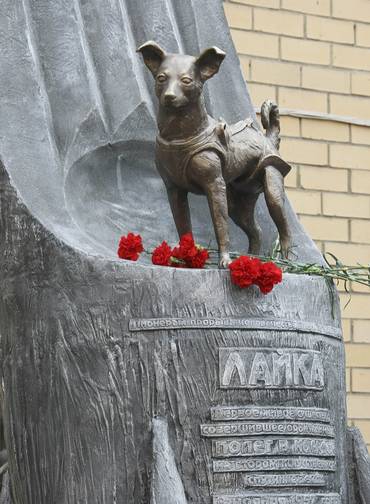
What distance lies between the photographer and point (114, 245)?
17.9 feet

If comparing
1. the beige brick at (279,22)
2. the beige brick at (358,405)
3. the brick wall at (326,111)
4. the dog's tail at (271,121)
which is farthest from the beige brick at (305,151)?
the dog's tail at (271,121)

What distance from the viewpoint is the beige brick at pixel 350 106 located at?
8312mm

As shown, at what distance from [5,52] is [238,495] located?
65.2 inches

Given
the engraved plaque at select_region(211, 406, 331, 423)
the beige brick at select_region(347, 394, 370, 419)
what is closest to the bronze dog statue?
the engraved plaque at select_region(211, 406, 331, 423)

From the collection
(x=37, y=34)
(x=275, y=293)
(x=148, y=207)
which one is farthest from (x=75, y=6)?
(x=275, y=293)

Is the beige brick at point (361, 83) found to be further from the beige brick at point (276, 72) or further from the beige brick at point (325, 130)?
the beige brick at point (276, 72)

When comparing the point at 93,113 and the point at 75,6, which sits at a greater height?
the point at 75,6

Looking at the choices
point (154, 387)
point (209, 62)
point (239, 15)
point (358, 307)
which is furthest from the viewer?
point (358, 307)

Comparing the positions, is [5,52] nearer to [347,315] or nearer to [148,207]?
[148,207]

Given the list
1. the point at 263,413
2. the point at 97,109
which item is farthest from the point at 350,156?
the point at 263,413

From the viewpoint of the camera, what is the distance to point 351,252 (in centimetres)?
817

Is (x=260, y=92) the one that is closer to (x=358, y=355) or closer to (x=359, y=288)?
(x=359, y=288)

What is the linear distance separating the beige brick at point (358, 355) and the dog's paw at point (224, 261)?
10.0 feet

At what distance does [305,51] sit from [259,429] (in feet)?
11.9
